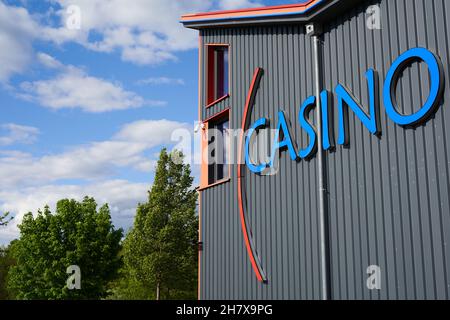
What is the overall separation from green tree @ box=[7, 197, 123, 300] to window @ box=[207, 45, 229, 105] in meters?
28.4

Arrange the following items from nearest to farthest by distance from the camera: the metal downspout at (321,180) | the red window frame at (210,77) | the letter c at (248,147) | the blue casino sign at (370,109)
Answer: the blue casino sign at (370,109) < the metal downspout at (321,180) < the letter c at (248,147) < the red window frame at (210,77)

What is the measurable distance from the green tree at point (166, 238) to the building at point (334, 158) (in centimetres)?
2614

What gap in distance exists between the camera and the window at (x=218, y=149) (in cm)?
1644

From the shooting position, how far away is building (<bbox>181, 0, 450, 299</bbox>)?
9578mm

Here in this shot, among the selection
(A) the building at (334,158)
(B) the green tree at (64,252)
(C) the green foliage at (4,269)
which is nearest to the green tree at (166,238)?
(B) the green tree at (64,252)

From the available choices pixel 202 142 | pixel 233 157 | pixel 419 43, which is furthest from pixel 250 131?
pixel 419 43

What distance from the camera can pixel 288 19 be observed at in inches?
537

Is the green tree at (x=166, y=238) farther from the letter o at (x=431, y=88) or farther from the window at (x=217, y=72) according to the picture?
the letter o at (x=431, y=88)

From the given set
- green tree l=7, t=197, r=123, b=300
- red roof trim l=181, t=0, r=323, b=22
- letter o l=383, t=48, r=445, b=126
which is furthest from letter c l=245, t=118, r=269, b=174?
green tree l=7, t=197, r=123, b=300

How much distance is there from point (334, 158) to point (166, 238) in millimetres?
32561

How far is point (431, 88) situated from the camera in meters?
9.45

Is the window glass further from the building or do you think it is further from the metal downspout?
the metal downspout

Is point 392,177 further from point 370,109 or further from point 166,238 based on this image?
point 166,238
